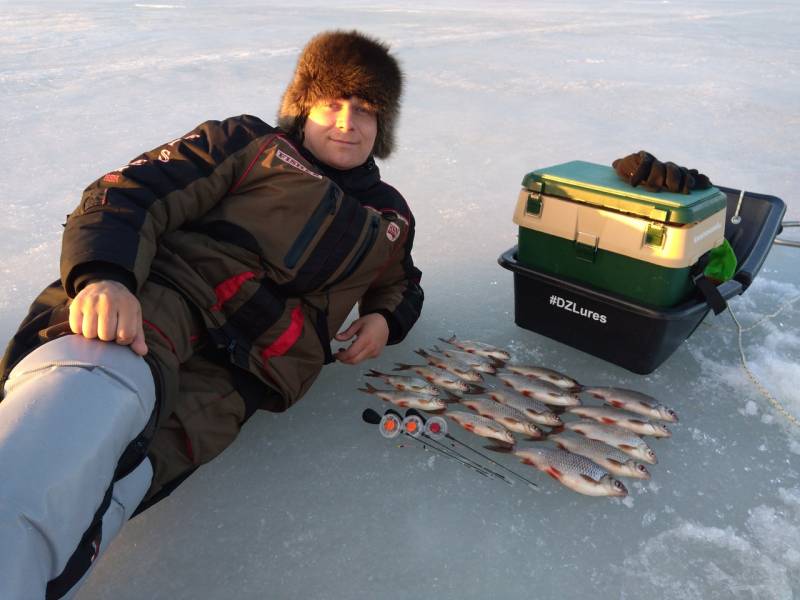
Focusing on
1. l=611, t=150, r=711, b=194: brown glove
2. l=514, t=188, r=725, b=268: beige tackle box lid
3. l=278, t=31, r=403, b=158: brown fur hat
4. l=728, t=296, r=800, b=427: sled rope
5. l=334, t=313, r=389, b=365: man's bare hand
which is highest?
l=278, t=31, r=403, b=158: brown fur hat

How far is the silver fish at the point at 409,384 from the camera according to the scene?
198 cm

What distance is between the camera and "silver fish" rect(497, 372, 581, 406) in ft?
6.53

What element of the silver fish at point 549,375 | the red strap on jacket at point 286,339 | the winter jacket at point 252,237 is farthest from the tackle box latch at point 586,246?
the red strap on jacket at point 286,339

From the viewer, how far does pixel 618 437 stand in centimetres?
181

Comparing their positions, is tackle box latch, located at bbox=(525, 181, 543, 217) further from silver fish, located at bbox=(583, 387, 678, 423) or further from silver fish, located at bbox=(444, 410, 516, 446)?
silver fish, located at bbox=(444, 410, 516, 446)

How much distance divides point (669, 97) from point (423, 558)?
19.0 feet

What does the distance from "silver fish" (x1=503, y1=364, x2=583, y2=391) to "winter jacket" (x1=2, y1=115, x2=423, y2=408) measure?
0.61m

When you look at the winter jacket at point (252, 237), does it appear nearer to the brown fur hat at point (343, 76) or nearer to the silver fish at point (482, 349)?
the brown fur hat at point (343, 76)

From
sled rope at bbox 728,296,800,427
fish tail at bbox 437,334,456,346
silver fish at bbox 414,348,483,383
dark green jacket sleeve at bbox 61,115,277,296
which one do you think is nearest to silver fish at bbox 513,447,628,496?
silver fish at bbox 414,348,483,383

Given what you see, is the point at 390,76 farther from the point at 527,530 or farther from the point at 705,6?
the point at 705,6

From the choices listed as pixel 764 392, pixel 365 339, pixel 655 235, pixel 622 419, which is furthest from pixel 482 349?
pixel 764 392

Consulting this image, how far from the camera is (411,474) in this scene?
1.71 m

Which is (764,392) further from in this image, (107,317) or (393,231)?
→ (107,317)

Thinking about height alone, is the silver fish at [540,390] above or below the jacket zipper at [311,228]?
below
